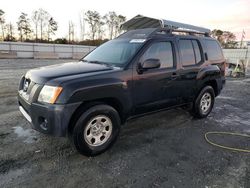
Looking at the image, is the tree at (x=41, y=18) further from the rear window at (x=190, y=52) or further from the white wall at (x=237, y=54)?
the rear window at (x=190, y=52)

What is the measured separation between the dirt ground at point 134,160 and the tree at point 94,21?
4814 centimetres

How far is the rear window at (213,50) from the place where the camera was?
17.0ft

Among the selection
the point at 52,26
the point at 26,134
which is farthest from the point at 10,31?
the point at 26,134

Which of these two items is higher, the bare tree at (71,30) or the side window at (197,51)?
the bare tree at (71,30)

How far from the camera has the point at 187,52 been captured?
4566 millimetres

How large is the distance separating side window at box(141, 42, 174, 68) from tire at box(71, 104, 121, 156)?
1.18 metres

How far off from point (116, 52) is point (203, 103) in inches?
104

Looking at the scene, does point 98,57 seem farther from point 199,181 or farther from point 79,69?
point 199,181

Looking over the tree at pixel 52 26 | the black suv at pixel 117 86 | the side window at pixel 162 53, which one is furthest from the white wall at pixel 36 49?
the side window at pixel 162 53

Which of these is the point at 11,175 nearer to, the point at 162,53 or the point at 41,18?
the point at 162,53

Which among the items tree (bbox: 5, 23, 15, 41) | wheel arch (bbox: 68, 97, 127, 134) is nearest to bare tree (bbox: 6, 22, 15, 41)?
tree (bbox: 5, 23, 15, 41)

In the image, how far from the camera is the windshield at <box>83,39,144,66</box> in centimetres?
370

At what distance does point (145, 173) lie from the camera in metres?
2.89

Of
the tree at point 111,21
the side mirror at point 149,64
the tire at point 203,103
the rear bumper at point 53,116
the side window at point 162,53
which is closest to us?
the rear bumper at point 53,116
